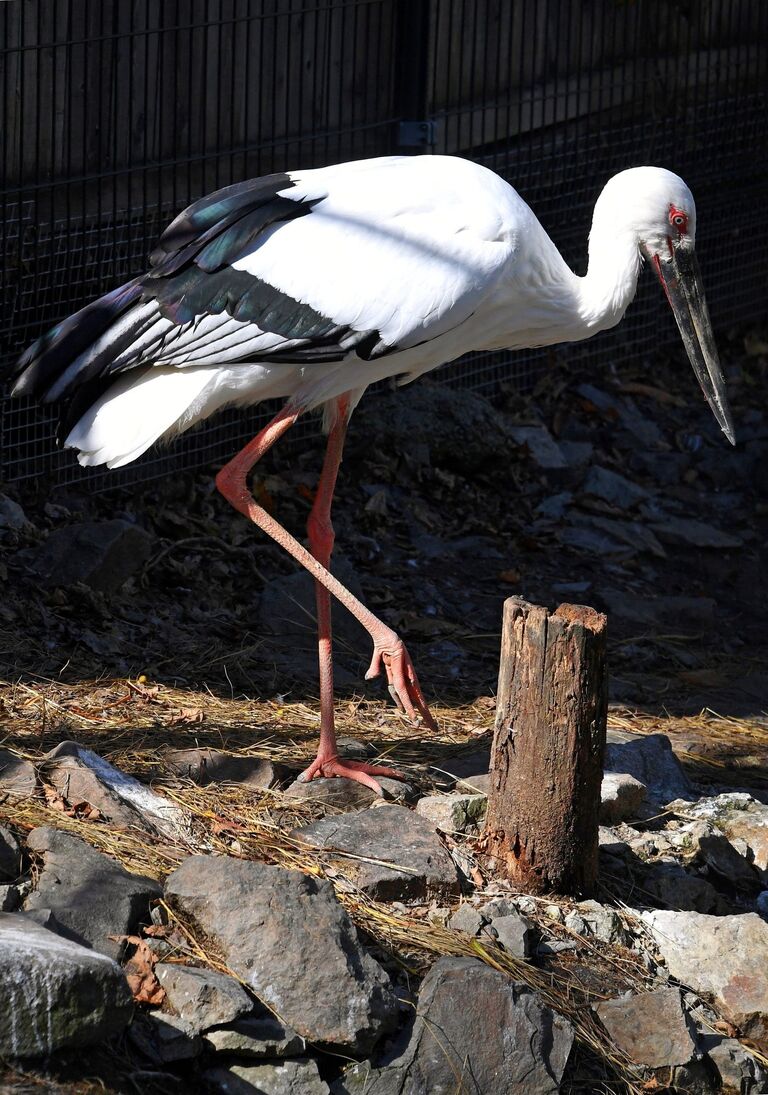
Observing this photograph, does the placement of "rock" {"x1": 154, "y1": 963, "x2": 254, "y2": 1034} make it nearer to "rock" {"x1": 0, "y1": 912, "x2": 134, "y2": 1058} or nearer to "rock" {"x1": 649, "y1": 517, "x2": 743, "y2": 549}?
"rock" {"x1": 0, "y1": 912, "x2": 134, "y2": 1058}

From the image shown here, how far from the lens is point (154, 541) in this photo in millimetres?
5961

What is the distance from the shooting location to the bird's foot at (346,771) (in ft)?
13.9

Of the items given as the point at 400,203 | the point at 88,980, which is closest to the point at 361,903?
the point at 88,980

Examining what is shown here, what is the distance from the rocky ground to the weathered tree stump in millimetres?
104

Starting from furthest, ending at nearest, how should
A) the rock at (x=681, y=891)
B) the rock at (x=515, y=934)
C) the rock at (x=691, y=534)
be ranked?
the rock at (x=691, y=534) < the rock at (x=681, y=891) < the rock at (x=515, y=934)

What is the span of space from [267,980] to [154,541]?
3.03 meters

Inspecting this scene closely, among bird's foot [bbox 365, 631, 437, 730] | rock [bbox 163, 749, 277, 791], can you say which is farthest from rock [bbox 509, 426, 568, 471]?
rock [bbox 163, 749, 277, 791]

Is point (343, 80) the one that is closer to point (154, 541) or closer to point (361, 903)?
point (154, 541)

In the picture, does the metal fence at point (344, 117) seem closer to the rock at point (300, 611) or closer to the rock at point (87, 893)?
the rock at point (300, 611)

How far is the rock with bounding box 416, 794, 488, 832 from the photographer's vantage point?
401 centimetres

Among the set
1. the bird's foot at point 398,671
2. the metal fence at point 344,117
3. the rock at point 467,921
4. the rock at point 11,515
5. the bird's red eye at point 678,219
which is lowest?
the rock at point 467,921

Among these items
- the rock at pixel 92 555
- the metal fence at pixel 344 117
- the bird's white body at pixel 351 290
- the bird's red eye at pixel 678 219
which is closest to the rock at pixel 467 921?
the bird's white body at pixel 351 290

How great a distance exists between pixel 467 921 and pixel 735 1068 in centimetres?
68

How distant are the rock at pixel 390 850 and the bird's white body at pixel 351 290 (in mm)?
1231
